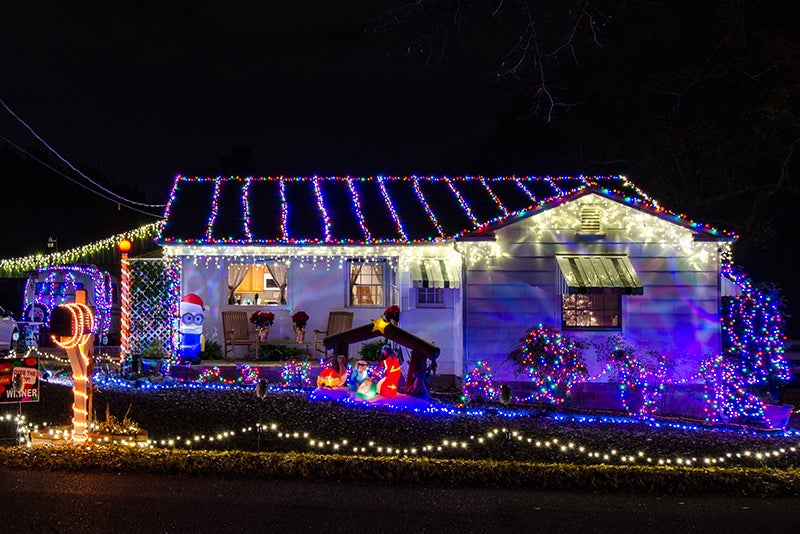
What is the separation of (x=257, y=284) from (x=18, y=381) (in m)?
8.38

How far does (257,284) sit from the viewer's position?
54.3ft

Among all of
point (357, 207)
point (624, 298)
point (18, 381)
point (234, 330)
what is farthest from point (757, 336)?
point (18, 381)

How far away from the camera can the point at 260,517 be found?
5965mm

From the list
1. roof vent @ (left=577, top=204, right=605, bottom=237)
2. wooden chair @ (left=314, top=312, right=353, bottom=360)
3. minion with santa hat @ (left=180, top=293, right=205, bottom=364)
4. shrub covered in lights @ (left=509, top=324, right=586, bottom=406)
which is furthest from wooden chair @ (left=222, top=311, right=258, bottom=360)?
roof vent @ (left=577, top=204, right=605, bottom=237)

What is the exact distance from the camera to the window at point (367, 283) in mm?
15977

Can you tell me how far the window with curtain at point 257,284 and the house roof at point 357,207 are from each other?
1.07m

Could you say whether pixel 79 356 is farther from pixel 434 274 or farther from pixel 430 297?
pixel 430 297

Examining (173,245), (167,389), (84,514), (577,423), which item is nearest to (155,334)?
(173,245)

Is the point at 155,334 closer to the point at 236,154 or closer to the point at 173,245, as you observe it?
the point at 173,245

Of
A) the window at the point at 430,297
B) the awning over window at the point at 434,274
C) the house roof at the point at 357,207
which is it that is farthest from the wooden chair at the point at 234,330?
the awning over window at the point at 434,274

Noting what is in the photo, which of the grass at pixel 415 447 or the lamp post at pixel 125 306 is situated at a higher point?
the lamp post at pixel 125 306

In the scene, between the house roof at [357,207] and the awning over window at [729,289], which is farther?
the house roof at [357,207]

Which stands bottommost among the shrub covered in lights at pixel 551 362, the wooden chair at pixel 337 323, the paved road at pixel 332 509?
the paved road at pixel 332 509

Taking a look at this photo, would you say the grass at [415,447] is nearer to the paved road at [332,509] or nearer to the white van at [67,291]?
the paved road at [332,509]
